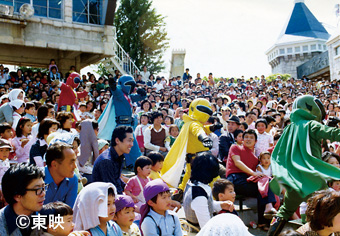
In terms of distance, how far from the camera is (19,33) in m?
17.7

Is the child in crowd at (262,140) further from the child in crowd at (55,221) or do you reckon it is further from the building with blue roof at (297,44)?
the building with blue roof at (297,44)

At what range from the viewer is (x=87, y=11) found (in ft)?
65.6

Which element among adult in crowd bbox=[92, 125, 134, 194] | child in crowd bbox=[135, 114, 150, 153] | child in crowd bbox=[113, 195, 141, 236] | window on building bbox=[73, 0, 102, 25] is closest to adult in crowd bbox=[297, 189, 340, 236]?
child in crowd bbox=[113, 195, 141, 236]

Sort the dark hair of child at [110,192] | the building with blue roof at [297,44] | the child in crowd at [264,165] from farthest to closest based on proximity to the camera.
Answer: the building with blue roof at [297,44], the child in crowd at [264,165], the dark hair of child at [110,192]

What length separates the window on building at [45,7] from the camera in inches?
689

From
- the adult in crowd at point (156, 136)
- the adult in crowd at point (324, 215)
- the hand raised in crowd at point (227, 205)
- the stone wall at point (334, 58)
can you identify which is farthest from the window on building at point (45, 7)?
the stone wall at point (334, 58)

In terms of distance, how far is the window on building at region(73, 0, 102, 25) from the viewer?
1949cm

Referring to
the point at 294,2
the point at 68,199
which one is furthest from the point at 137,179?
the point at 294,2

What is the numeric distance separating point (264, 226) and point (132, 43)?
1049 inches

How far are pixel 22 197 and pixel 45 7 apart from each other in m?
17.7

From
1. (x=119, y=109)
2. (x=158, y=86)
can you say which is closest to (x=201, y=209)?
(x=119, y=109)

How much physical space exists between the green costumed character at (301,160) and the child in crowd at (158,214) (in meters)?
1.46

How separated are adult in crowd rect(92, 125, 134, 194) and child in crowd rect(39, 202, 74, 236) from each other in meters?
1.13

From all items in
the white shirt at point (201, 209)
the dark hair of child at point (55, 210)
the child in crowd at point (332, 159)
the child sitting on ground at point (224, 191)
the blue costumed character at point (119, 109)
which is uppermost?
the blue costumed character at point (119, 109)
